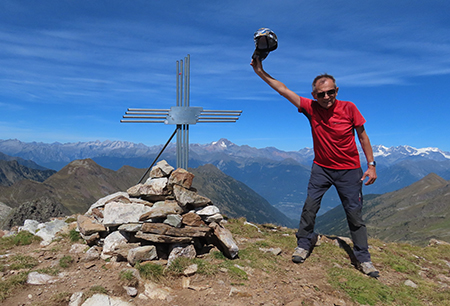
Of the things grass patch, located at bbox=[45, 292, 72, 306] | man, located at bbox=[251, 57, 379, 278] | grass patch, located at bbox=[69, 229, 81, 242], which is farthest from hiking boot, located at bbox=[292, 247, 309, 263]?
grass patch, located at bbox=[69, 229, 81, 242]

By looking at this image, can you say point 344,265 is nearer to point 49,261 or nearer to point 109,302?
point 109,302

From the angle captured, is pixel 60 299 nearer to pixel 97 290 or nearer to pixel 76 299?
pixel 76 299

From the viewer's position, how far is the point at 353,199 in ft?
27.4

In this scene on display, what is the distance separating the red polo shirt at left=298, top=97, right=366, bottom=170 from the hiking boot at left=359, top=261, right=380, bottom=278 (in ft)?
9.92

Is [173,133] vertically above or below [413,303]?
above

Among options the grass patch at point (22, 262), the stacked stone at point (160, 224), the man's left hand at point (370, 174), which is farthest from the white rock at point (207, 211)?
the grass patch at point (22, 262)

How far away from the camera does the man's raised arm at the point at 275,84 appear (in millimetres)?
8648

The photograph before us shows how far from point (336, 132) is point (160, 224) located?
5864 mm

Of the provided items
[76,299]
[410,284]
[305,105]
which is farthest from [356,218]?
[76,299]

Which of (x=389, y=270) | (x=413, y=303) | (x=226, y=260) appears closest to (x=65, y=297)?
(x=226, y=260)

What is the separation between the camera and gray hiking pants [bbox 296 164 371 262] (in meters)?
8.30

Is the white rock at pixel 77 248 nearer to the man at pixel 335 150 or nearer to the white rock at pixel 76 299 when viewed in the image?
the white rock at pixel 76 299

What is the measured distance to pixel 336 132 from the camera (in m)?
8.05

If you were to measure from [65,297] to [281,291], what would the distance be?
5127 millimetres
